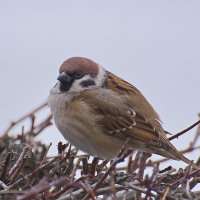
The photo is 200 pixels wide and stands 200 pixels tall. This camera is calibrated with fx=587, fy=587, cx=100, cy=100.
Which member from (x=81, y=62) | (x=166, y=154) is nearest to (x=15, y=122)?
(x=81, y=62)

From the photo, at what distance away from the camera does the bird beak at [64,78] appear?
13.4 feet

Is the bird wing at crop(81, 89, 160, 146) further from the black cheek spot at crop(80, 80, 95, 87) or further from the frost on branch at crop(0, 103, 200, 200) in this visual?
the frost on branch at crop(0, 103, 200, 200)

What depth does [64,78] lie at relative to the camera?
4129 mm

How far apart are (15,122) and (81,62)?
27.4 inches

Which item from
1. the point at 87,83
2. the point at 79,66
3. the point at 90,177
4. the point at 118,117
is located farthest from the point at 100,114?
the point at 90,177

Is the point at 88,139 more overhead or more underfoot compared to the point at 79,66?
more underfoot

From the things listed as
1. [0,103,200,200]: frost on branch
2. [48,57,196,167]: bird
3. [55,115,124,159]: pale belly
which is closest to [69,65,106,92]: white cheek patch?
[48,57,196,167]: bird

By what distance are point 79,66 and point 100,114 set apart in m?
0.38

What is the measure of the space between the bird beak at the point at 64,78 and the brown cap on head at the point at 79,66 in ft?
0.12

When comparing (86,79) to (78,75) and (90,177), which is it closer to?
(78,75)

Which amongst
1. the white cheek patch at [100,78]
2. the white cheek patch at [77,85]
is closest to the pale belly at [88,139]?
the white cheek patch at [77,85]

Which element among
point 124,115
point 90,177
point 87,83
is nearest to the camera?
point 90,177

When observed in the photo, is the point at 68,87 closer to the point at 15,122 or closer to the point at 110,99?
the point at 110,99

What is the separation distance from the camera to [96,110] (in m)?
4.25
